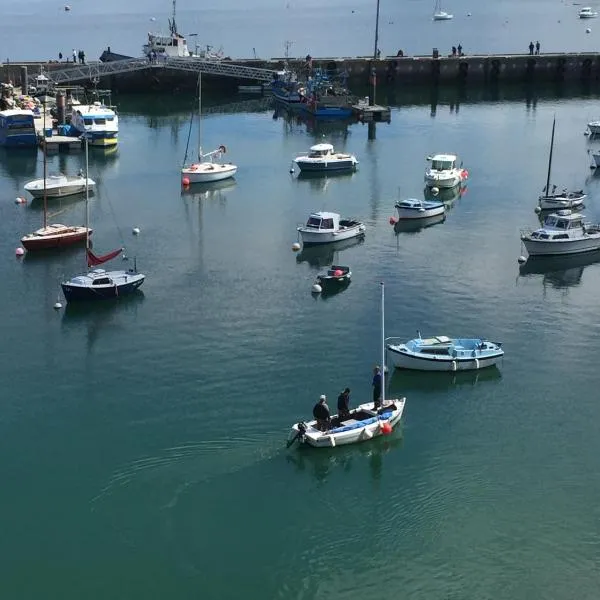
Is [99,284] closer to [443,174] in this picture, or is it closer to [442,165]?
[443,174]

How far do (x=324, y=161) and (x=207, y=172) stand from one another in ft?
34.6

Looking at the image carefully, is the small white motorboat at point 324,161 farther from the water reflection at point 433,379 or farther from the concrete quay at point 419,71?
the concrete quay at point 419,71

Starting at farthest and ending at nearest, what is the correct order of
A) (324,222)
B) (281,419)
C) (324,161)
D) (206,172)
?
(324,161), (206,172), (324,222), (281,419)

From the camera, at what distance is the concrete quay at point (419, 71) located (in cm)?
12548

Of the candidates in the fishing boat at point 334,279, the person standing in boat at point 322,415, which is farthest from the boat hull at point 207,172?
the person standing in boat at point 322,415

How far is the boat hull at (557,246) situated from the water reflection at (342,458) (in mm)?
25449

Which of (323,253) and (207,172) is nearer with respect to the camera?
(323,253)

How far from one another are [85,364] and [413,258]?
23139mm

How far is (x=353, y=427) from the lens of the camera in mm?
37031

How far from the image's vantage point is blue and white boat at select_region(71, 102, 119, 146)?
90938 mm

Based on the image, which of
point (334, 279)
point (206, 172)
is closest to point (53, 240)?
point (334, 279)

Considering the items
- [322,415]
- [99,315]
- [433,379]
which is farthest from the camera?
[99,315]

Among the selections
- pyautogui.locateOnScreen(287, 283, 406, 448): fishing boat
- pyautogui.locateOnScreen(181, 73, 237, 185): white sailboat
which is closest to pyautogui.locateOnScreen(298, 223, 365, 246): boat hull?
pyautogui.locateOnScreen(181, 73, 237, 185): white sailboat

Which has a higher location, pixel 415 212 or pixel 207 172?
pixel 207 172
